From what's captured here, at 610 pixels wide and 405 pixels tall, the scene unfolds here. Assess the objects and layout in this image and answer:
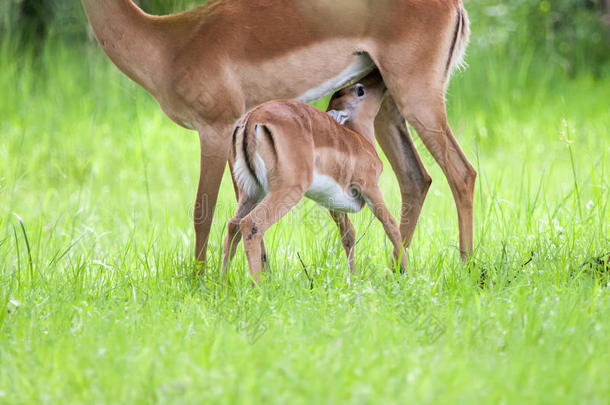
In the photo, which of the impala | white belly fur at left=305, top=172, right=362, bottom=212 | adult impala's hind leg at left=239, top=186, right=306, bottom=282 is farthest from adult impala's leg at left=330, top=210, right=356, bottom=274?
adult impala's hind leg at left=239, top=186, right=306, bottom=282

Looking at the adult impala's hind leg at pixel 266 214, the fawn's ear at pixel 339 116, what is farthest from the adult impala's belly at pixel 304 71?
the adult impala's hind leg at pixel 266 214

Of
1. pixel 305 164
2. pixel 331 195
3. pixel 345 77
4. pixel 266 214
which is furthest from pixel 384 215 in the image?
pixel 345 77

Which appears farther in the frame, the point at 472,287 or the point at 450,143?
the point at 450,143

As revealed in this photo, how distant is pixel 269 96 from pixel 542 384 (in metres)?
2.34

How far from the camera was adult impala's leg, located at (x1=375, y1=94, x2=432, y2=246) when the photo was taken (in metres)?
4.82

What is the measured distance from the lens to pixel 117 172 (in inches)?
295

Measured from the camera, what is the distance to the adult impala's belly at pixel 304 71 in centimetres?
433

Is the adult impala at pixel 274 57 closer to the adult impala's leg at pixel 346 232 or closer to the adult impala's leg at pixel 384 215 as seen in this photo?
the adult impala's leg at pixel 384 215

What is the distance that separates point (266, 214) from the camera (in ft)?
12.2

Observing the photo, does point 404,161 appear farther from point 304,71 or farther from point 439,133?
point 304,71

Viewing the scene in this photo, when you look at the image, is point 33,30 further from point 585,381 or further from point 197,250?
point 585,381

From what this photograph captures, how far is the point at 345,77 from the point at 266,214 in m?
1.06

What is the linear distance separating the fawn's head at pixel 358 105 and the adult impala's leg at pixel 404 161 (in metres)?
0.42

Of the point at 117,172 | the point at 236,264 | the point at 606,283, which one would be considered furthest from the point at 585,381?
the point at 117,172
